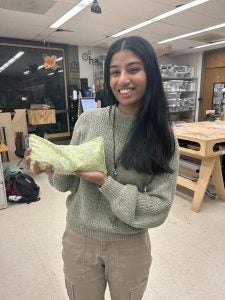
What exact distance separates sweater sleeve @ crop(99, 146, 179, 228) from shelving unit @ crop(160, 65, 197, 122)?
236 inches

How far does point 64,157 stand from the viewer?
2.32 ft

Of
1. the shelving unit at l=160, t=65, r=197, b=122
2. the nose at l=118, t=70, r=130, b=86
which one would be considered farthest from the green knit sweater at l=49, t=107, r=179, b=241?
the shelving unit at l=160, t=65, r=197, b=122

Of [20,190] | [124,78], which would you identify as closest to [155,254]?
[124,78]

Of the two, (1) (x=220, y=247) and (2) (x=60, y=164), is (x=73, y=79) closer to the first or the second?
(1) (x=220, y=247)

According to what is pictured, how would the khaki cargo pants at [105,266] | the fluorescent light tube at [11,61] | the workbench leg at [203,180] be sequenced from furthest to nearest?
the fluorescent light tube at [11,61] → the workbench leg at [203,180] → the khaki cargo pants at [105,266]

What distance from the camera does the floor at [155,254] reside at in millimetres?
1547

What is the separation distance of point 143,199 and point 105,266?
322 millimetres

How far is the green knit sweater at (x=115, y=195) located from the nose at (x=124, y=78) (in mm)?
123

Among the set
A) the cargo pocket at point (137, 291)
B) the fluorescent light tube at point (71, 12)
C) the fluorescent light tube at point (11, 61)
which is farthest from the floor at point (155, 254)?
the fluorescent light tube at point (11, 61)

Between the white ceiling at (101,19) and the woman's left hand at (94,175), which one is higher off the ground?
the white ceiling at (101,19)

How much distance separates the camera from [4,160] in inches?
185

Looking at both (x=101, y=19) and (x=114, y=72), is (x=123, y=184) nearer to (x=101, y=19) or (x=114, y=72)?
(x=114, y=72)

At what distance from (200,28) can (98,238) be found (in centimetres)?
511

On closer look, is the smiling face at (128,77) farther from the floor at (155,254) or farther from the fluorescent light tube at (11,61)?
the fluorescent light tube at (11,61)
